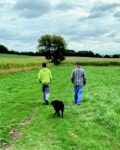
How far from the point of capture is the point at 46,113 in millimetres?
16297

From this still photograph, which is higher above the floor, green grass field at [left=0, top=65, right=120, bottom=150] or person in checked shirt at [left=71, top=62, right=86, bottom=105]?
person in checked shirt at [left=71, top=62, right=86, bottom=105]

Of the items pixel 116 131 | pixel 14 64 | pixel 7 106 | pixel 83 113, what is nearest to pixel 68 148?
pixel 116 131

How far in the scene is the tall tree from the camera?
317ft

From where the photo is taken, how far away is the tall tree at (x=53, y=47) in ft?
317

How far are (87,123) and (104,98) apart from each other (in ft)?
21.9

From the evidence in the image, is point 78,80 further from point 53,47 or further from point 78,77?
point 53,47

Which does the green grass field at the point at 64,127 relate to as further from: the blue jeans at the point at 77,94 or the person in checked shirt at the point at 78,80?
the person in checked shirt at the point at 78,80

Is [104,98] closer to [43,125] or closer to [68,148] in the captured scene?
[43,125]

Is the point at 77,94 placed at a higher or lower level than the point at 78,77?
lower

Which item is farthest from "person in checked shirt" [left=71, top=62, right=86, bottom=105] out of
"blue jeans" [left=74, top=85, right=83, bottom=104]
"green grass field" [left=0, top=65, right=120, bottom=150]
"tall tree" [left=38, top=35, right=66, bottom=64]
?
"tall tree" [left=38, top=35, right=66, bottom=64]

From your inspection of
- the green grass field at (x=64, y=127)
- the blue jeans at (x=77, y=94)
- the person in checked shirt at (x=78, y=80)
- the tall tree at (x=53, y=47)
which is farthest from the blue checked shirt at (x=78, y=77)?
the tall tree at (x=53, y=47)

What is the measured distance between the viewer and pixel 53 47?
335 feet

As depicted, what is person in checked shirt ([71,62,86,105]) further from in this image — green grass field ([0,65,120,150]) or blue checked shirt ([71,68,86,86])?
green grass field ([0,65,120,150])

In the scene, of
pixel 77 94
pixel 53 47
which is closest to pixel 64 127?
pixel 77 94
